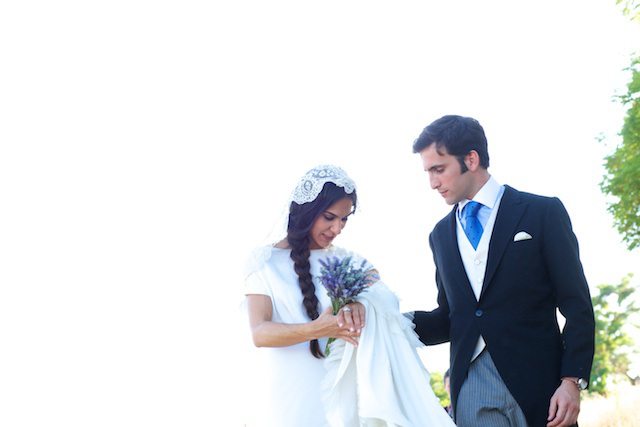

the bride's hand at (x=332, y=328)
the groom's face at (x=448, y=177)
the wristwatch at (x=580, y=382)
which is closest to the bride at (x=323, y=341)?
the bride's hand at (x=332, y=328)

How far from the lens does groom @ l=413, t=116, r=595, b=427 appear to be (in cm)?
446

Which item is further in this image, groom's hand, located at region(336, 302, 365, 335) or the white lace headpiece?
the white lace headpiece

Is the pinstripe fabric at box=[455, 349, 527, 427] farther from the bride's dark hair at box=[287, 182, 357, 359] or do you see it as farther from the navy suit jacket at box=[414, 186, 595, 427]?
the bride's dark hair at box=[287, 182, 357, 359]

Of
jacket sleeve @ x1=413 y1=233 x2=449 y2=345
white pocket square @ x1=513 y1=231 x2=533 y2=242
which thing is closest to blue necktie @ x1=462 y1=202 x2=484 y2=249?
white pocket square @ x1=513 y1=231 x2=533 y2=242

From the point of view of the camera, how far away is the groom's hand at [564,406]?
4309 millimetres

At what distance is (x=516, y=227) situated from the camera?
4.70m

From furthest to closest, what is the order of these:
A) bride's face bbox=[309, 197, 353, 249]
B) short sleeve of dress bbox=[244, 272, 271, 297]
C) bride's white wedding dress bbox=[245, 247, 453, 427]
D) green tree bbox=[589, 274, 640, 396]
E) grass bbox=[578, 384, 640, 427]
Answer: green tree bbox=[589, 274, 640, 396], grass bbox=[578, 384, 640, 427], bride's face bbox=[309, 197, 353, 249], short sleeve of dress bbox=[244, 272, 271, 297], bride's white wedding dress bbox=[245, 247, 453, 427]

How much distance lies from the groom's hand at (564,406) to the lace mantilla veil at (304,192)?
1.70m

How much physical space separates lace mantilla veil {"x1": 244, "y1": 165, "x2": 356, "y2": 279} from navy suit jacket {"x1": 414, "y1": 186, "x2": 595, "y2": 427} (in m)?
0.86

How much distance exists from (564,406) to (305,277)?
5.28 ft

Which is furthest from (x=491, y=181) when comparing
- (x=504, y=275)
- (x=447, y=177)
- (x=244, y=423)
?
(x=244, y=423)

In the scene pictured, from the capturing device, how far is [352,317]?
173 inches

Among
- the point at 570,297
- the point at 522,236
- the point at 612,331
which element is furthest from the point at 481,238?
the point at 612,331

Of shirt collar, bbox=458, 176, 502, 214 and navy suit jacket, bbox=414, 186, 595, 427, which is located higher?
shirt collar, bbox=458, 176, 502, 214
